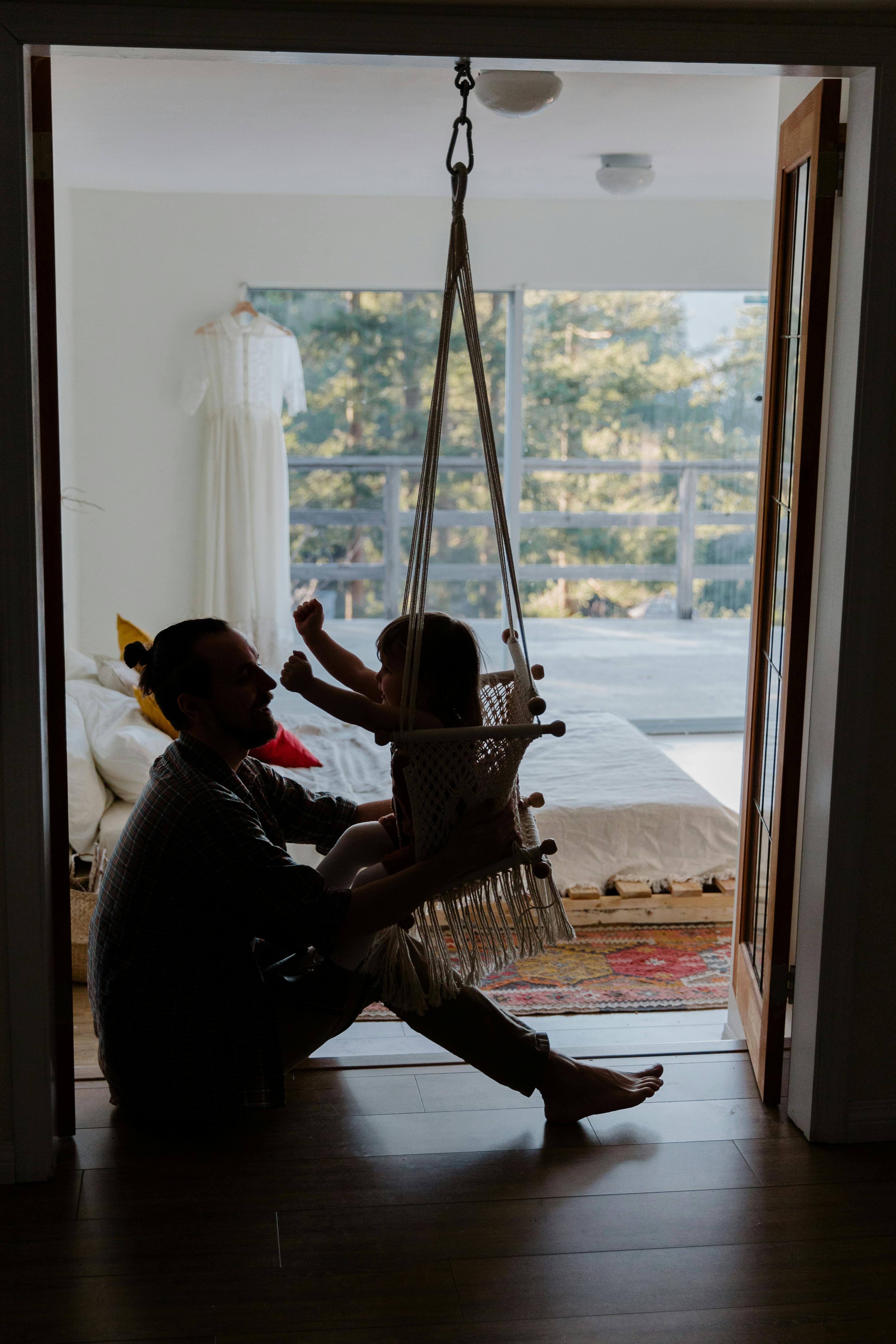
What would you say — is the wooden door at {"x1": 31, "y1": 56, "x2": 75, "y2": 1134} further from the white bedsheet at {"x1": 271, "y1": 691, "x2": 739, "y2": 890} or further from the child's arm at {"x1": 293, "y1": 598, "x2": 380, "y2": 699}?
the white bedsheet at {"x1": 271, "y1": 691, "x2": 739, "y2": 890}

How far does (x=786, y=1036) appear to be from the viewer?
2.64m

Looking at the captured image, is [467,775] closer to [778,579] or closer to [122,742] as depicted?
[778,579]

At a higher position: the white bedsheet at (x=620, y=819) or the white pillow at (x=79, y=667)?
the white pillow at (x=79, y=667)

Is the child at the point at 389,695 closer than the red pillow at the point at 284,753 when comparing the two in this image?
Yes

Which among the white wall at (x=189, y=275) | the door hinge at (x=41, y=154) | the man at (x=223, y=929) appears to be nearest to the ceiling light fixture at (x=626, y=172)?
the white wall at (x=189, y=275)

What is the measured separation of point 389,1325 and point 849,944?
1077mm

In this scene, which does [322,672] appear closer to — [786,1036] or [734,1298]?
[786,1036]

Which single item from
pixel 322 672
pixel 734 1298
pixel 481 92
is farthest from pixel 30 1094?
pixel 322 672

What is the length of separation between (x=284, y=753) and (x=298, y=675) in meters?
2.16

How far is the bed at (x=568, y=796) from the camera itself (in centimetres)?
A: 354

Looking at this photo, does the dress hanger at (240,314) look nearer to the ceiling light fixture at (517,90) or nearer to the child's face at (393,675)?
the ceiling light fixture at (517,90)

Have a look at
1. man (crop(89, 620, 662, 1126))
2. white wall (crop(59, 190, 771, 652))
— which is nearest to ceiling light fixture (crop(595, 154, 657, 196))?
white wall (crop(59, 190, 771, 652))

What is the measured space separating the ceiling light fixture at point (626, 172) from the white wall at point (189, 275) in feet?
3.61

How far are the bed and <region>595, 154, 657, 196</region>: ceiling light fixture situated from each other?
2.40 meters
